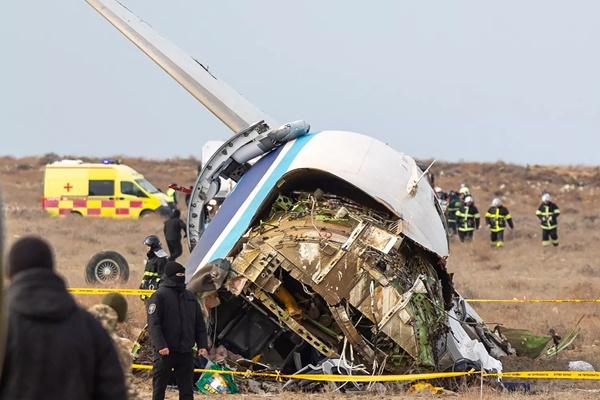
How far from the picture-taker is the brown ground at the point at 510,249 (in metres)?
15.1

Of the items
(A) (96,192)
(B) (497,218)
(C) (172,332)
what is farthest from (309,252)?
(A) (96,192)

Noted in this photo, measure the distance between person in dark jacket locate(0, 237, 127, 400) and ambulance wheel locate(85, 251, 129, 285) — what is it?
46.1 ft

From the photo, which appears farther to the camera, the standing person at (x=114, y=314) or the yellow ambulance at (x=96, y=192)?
the yellow ambulance at (x=96, y=192)

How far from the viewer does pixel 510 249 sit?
28.7 metres

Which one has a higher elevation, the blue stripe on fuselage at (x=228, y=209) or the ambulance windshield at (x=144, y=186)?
the ambulance windshield at (x=144, y=186)

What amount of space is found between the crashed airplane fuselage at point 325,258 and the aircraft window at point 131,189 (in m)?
22.2

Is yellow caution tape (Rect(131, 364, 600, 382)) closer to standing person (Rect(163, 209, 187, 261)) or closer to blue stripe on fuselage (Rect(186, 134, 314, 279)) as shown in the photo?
blue stripe on fuselage (Rect(186, 134, 314, 279))

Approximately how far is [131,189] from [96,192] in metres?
1.00

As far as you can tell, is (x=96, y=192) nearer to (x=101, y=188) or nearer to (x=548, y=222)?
(x=101, y=188)

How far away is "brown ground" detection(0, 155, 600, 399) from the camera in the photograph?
15094 millimetres

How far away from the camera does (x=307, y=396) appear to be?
10.3 m

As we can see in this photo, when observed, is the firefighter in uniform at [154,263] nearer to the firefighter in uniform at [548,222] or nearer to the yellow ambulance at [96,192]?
the firefighter in uniform at [548,222]

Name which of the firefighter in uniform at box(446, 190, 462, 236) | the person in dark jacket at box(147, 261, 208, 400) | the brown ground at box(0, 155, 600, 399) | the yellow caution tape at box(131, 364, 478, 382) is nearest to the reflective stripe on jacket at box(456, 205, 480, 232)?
the brown ground at box(0, 155, 600, 399)

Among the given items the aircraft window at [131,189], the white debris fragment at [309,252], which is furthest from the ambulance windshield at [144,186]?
the white debris fragment at [309,252]
